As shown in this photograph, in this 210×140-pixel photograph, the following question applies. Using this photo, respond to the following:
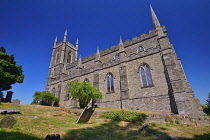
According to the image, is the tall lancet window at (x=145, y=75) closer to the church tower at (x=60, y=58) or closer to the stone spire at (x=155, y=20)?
the stone spire at (x=155, y=20)

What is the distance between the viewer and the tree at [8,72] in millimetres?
17702

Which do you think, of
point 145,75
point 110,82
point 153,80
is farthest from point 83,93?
point 153,80

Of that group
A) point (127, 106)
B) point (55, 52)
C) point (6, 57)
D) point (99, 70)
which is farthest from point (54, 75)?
point (127, 106)

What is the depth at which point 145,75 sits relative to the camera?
16359 mm

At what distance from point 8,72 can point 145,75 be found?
75.6 feet

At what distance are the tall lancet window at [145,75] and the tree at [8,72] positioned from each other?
72.4 feet

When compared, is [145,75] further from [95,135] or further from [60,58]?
[60,58]

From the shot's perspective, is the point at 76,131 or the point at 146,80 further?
the point at 146,80

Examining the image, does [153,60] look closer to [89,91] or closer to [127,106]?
[127,106]

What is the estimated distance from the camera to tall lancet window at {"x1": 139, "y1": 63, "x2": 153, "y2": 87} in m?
15.8

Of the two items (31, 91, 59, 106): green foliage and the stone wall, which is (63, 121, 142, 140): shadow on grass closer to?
the stone wall

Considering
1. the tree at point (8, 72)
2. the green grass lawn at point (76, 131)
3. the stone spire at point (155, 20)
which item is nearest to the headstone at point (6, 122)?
the green grass lawn at point (76, 131)

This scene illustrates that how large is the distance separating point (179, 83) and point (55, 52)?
3960cm

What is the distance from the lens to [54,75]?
3388 centimetres
